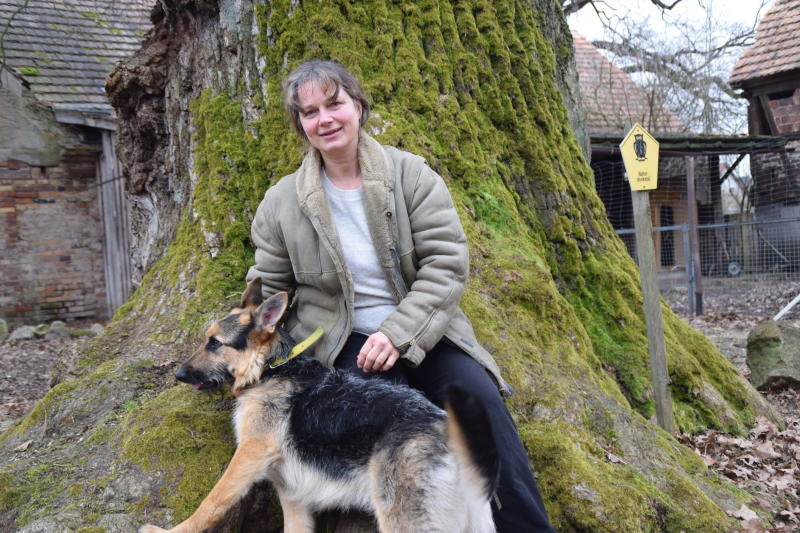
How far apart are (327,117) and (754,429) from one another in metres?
4.38

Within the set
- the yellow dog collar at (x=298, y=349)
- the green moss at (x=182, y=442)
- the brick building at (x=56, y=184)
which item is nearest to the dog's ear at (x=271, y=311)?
the yellow dog collar at (x=298, y=349)

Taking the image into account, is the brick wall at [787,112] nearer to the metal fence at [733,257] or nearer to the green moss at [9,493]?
the metal fence at [733,257]

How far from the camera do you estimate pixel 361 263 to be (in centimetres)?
348

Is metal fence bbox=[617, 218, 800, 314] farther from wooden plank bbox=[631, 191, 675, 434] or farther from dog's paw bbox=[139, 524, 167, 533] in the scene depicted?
dog's paw bbox=[139, 524, 167, 533]

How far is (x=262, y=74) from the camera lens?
4.86m

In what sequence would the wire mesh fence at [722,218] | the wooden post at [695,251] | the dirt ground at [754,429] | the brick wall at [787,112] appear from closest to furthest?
the dirt ground at [754,429] → the wooden post at [695,251] → the wire mesh fence at [722,218] → the brick wall at [787,112]

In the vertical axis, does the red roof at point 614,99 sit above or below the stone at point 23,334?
above

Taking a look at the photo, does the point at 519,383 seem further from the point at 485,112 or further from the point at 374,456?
the point at 485,112

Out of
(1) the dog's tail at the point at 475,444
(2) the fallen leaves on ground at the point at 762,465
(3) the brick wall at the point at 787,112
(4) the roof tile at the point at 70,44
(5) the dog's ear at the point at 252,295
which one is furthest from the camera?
(3) the brick wall at the point at 787,112

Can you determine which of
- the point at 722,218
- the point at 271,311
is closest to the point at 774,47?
the point at 722,218

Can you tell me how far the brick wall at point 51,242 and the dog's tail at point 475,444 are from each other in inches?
511

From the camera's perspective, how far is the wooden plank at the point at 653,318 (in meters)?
4.87

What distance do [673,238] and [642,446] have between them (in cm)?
1938

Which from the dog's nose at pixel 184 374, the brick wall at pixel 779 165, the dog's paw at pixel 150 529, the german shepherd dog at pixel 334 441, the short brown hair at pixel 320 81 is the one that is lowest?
the dog's paw at pixel 150 529
